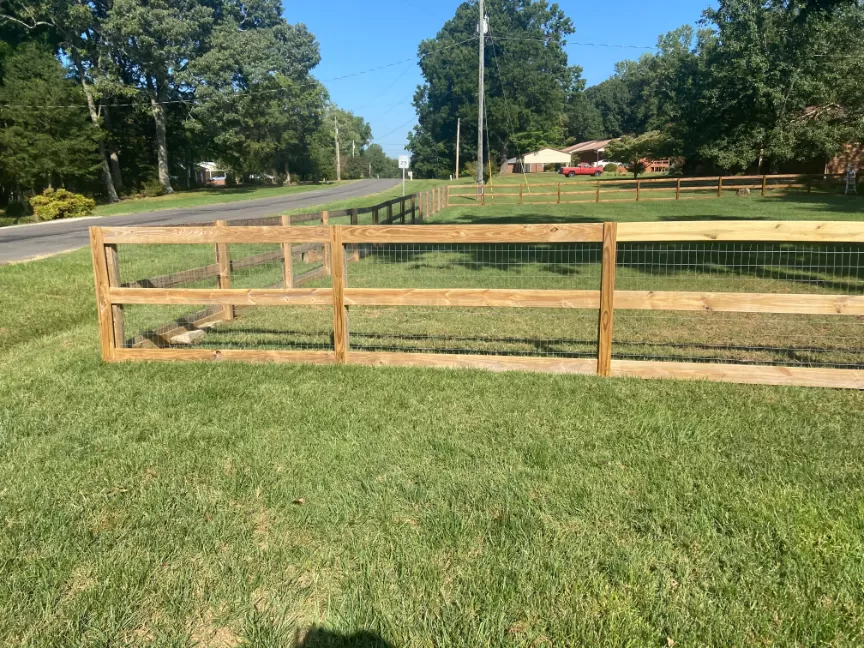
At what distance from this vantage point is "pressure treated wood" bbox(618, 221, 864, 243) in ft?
16.0

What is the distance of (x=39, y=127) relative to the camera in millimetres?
30781

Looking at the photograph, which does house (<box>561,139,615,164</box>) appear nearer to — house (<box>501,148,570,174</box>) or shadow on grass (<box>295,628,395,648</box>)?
house (<box>501,148,570,174</box>)

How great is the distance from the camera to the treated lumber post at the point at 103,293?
587 cm

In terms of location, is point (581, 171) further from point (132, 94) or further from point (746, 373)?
point (746, 373)

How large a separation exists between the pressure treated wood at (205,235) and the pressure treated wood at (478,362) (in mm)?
1195

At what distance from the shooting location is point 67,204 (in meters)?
27.7

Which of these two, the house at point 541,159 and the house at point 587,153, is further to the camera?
the house at point 541,159

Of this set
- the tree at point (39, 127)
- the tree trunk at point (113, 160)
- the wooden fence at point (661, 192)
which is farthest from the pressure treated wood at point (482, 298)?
the tree trunk at point (113, 160)

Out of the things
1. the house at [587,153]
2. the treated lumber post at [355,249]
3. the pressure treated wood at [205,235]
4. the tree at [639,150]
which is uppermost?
the house at [587,153]

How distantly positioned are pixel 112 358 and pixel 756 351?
6341mm

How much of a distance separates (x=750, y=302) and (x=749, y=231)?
57 cm

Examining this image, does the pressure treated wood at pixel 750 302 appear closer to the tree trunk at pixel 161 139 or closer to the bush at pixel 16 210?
the bush at pixel 16 210

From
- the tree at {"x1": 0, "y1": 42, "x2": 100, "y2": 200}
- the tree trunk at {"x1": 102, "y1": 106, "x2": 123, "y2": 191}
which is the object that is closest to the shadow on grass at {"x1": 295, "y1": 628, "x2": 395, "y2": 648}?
the tree at {"x1": 0, "y1": 42, "x2": 100, "y2": 200}

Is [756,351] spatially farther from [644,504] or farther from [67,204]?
[67,204]
